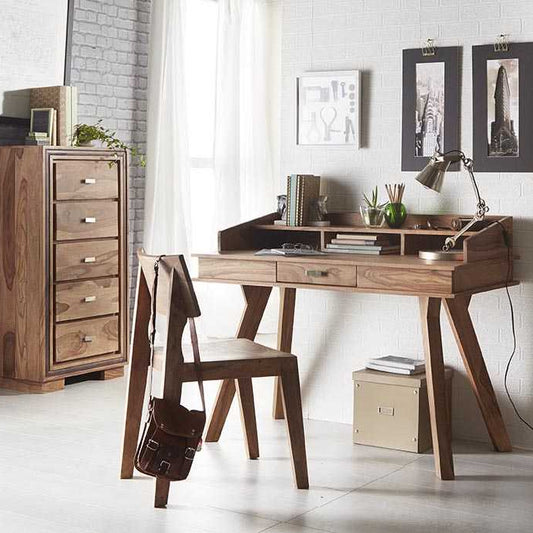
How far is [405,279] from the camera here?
378 cm

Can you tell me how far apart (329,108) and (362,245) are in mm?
722

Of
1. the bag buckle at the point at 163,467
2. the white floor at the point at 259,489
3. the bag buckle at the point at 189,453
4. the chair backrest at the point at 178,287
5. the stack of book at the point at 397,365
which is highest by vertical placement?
the chair backrest at the point at 178,287

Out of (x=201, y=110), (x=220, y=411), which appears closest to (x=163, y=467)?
(x=220, y=411)

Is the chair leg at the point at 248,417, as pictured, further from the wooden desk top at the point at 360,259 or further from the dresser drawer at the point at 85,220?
the dresser drawer at the point at 85,220

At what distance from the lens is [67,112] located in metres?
5.28

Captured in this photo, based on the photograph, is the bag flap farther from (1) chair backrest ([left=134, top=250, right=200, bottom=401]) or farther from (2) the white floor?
(2) the white floor

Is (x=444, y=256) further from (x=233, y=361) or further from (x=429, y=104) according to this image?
(x=233, y=361)

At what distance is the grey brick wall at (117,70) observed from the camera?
584 centimetres

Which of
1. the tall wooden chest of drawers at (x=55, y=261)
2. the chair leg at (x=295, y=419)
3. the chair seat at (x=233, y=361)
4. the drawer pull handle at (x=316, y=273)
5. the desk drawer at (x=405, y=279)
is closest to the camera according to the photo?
the chair seat at (x=233, y=361)

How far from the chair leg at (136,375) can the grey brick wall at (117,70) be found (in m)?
2.48

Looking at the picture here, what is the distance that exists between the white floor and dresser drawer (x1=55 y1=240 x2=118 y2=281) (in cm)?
90

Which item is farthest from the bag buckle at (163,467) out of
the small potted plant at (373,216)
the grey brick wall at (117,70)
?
the grey brick wall at (117,70)

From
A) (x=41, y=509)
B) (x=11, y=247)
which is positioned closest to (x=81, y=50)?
(x=11, y=247)

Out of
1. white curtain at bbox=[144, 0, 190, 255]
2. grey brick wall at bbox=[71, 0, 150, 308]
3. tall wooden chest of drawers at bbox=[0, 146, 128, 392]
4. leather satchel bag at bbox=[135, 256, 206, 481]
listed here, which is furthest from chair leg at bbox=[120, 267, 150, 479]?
white curtain at bbox=[144, 0, 190, 255]
